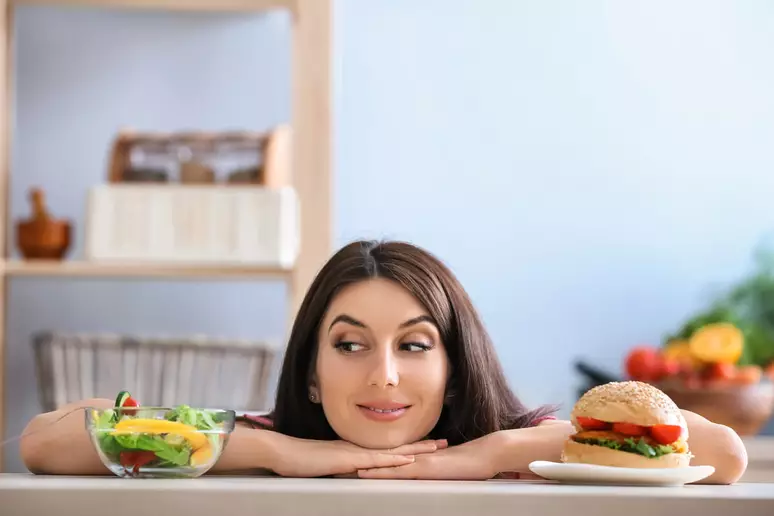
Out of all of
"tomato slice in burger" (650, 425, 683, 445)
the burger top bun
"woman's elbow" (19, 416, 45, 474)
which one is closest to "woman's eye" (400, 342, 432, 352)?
the burger top bun

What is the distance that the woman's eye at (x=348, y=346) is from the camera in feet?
5.11

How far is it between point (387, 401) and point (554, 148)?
2.07 m

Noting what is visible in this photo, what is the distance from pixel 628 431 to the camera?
4.55 ft

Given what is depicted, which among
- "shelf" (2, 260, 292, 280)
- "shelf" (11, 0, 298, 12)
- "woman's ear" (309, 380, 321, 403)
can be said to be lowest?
"woman's ear" (309, 380, 321, 403)

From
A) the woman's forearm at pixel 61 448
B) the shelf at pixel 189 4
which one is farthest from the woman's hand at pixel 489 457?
the shelf at pixel 189 4

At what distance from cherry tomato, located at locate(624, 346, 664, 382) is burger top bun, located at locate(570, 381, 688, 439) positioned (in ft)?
4.86

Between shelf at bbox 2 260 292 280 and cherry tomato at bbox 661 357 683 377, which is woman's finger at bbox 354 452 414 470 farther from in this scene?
cherry tomato at bbox 661 357 683 377

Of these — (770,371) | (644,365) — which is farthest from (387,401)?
(770,371)

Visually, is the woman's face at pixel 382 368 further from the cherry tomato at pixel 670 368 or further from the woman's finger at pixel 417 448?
the cherry tomato at pixel 670 368

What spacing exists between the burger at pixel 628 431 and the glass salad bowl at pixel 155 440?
0.46m

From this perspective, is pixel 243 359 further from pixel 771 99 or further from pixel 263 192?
pixel 771 99

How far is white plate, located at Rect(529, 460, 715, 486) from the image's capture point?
3.96 ft

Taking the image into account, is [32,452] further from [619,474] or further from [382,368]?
[619,474]

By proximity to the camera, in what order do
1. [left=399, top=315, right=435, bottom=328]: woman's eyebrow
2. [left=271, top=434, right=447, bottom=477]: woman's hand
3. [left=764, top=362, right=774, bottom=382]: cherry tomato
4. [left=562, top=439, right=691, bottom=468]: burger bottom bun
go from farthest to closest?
1. [left=764, top=362, right=774, bottom=382]: cherry tomato
2. [left=399, top=315, right=435, bottom=328]: woman's eyebrow
3. [left=271, top=434, right=447, bottom=477]: woman's hand
4. [left=562, top=439, right=691, bottom=468]: burger bottom bun
